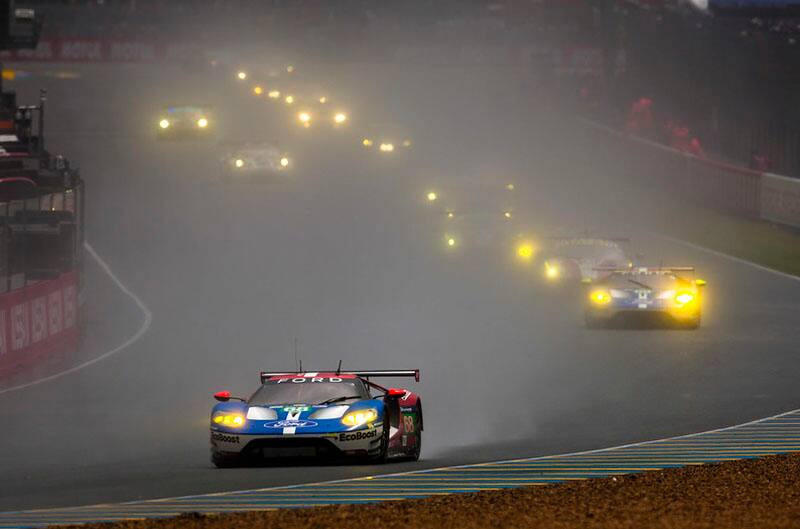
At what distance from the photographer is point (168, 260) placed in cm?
4284

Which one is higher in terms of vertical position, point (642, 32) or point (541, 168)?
point (642, 32)

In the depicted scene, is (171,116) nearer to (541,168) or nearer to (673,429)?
(541,168)

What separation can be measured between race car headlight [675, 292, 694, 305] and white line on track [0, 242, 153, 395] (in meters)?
9.87

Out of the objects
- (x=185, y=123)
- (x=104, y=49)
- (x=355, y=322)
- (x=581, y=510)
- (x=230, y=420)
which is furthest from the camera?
(x=104, y=49)

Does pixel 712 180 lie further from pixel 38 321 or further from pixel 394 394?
pixel 394 394

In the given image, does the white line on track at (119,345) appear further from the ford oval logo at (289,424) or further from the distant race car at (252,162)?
the distant race car at (252,162)

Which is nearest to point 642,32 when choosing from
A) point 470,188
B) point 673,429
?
A: point 470,188

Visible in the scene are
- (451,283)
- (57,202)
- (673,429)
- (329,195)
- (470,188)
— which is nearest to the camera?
(673,429)

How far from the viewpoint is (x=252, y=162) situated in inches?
2255

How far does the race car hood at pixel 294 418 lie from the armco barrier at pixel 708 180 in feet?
90.3

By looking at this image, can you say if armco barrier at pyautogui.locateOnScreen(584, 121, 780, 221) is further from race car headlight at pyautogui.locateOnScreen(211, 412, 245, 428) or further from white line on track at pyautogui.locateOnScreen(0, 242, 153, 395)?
race car headlight at pyautogui.locateOnScreen(211, 412, 245, 428)

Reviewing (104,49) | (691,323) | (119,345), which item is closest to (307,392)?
(119,345)

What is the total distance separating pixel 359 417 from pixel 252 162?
41777 millimetres

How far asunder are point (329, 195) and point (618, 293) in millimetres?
26613
